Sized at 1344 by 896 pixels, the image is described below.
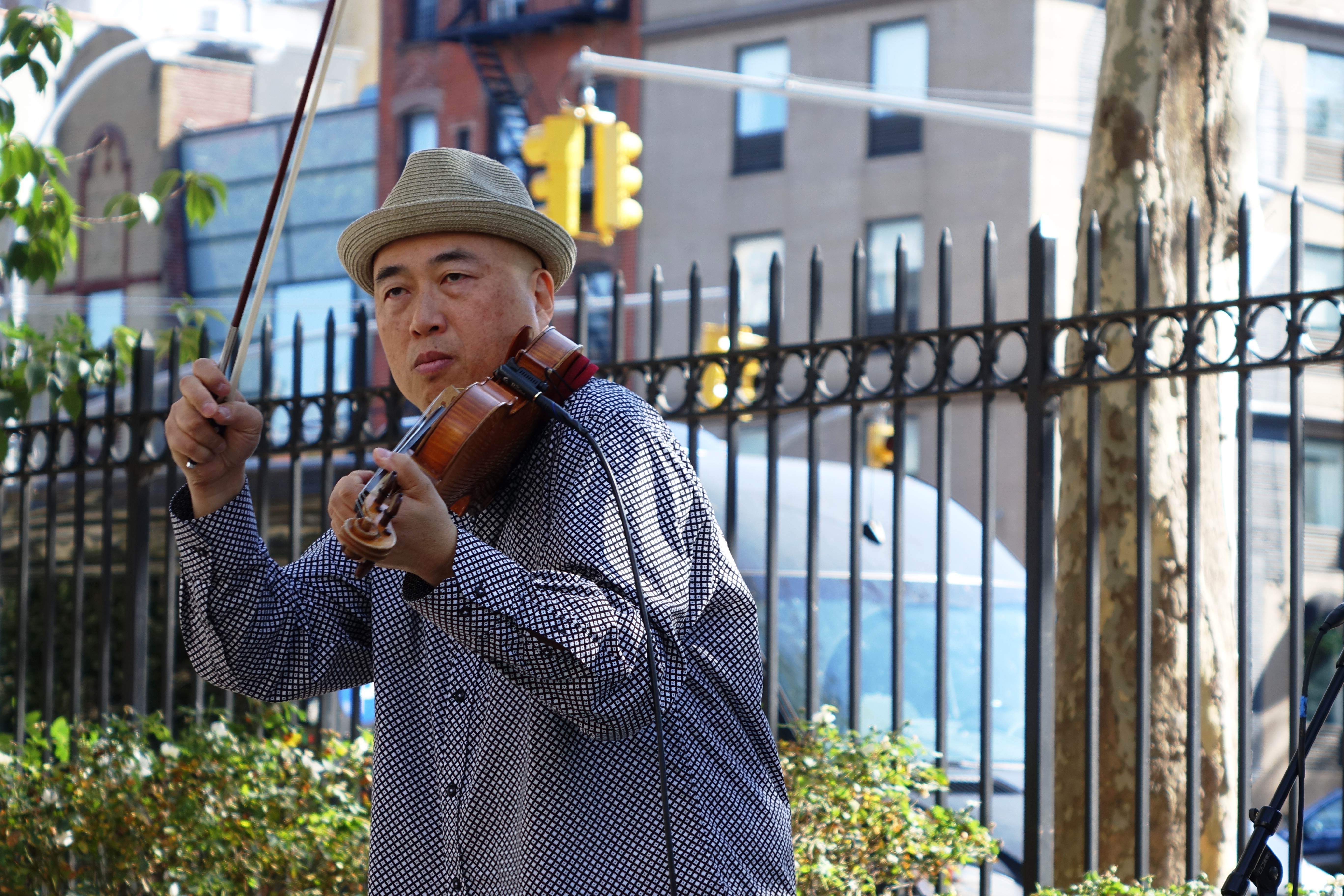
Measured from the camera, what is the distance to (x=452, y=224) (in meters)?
2.47

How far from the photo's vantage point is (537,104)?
29.0 meters

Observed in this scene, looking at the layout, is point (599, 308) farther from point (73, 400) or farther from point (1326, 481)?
point (73, 400)

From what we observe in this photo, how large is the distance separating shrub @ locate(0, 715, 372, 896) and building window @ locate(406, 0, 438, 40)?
26757 millimetres

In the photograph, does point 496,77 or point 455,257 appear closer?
point 455,257

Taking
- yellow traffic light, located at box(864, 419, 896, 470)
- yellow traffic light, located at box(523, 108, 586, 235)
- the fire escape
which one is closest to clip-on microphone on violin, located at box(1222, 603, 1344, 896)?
yellow traffic light, located at box(523, 108, 586, 235)

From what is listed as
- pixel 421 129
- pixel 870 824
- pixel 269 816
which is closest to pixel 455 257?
pixel 870 824

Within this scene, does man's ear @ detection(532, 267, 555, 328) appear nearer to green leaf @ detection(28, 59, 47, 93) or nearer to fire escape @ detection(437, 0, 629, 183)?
green leaf @ detection(28, 59, 47, 93)

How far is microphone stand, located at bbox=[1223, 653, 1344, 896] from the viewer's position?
2.94m

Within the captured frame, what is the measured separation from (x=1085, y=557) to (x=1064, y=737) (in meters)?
0.66

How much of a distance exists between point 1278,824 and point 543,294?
1686mm

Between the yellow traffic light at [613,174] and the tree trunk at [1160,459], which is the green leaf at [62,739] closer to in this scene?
the tree trunk at [1160,459]

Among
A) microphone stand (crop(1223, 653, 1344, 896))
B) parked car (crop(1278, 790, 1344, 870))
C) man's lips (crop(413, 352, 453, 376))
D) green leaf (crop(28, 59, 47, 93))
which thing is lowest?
parked car (crop(1278, 790, 1344, 870))

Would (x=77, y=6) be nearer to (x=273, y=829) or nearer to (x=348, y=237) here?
(x=273, y=829)

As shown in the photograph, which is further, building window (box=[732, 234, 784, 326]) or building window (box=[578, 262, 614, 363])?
building window (box=[732, 234, 784, 326])
